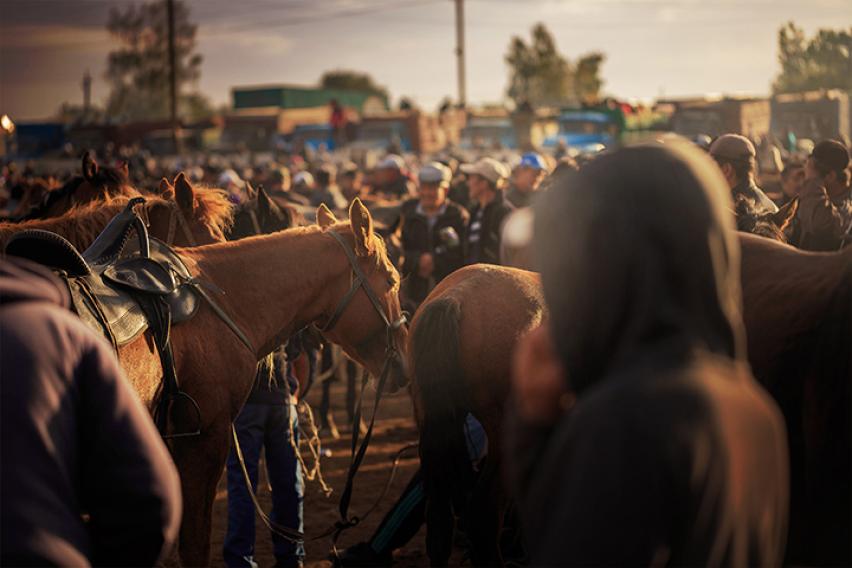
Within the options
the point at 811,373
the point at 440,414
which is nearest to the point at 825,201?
the point at 440,414

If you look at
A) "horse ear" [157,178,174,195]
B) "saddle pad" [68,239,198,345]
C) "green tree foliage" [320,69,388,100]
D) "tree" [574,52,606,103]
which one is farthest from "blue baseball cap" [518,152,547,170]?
"green tree foliage" [320,69,388,100]

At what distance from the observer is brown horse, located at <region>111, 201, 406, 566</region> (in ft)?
13.5

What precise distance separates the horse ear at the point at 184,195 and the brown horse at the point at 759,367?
5.67ft

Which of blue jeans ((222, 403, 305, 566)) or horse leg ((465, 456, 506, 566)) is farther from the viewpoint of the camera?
blue jeans ((222, 403, 305, 566))

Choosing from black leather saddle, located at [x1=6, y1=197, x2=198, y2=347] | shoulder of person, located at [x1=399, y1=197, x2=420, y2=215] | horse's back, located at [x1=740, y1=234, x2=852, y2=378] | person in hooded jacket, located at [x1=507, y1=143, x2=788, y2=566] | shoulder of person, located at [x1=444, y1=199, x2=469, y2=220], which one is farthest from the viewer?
shoulder of person, located at [x1=399, y1=197, x2=420, y2=215]

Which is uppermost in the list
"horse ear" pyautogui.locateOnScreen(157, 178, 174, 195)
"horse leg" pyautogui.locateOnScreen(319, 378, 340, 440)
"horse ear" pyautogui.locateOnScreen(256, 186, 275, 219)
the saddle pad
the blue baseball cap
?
the blue baseball cap

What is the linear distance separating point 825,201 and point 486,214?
333 centimetres

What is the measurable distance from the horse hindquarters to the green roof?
68787mm

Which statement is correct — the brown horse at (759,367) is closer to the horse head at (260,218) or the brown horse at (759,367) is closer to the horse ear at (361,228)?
the horse ear at (361,228)

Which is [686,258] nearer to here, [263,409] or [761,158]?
[263,409]

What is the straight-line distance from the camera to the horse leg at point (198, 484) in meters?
4.14

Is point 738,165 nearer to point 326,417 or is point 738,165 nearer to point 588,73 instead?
point 326,417

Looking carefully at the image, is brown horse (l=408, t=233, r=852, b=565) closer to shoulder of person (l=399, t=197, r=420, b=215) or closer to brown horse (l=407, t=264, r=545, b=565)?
brown horse (l=407, t=264, r=545, b=565)

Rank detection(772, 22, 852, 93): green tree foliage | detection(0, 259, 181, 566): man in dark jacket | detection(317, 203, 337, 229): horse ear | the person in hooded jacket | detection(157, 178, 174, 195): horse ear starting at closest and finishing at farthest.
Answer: the person in hooded jacket < detection(0, 259, 181, 566): man in dark jacket < detection(317, 203, 337, 229): horse ear < detection(157, 178, 174, 195): horse ear < detection(772, 22, 852, 93): green tree foliage
